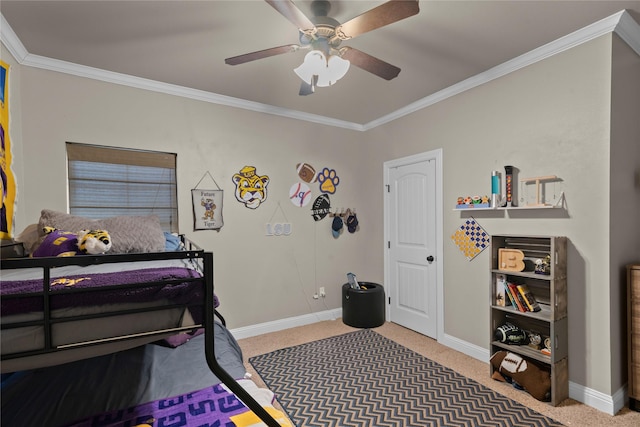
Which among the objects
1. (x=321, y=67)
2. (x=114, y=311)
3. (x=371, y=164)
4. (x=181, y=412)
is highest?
(x=321, y=67)

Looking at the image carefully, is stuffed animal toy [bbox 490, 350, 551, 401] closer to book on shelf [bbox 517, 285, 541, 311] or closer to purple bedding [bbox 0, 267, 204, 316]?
book on shelf [bbox 517, 285, 541, 311]

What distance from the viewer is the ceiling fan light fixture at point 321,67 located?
69.5 inches

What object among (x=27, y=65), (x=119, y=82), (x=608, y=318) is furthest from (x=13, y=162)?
(x=608, y=318)

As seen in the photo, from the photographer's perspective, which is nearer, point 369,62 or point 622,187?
point 369,62

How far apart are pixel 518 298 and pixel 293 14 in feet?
8.11

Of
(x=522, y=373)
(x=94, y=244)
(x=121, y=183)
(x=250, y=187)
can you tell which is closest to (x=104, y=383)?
(x=94, y=244)

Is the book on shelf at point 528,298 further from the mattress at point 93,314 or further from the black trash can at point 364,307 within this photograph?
the mattress at point 93,314

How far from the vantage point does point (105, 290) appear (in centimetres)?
84

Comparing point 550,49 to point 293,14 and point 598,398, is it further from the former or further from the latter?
point 598,398

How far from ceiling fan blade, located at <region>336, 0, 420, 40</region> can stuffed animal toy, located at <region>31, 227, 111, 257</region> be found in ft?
5.33

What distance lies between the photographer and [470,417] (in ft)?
6.66

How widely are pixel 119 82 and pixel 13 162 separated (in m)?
1.03

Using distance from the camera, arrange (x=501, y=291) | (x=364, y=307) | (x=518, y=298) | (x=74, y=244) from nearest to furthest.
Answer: (x=74, y=244), (x=518, y=298), (x=501, y=291), (x=364, y=307)

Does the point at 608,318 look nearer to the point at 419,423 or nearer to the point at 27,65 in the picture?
the point at 419,423
